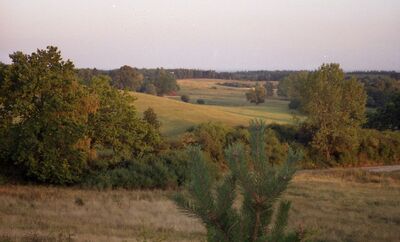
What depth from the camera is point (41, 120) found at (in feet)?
99.7

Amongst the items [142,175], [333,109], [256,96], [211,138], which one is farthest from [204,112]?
[142,175]

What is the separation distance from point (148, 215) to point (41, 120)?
14629 millimetres

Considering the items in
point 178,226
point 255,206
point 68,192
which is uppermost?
point 255,206

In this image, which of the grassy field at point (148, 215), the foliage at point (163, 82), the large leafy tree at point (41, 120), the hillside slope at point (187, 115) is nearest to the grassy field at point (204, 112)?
the hillside slope at point (187, 115)

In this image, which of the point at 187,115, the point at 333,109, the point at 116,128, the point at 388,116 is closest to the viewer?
the point at 116,128

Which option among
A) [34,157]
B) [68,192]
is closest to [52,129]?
[34,157]

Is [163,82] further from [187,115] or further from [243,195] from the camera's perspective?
[243,195]

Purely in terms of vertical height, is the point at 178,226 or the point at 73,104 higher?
the point at 73,104

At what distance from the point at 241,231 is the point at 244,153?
623 millimetres

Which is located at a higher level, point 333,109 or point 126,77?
point 126,77

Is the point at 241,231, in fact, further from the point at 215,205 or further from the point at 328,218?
the point at 328,218

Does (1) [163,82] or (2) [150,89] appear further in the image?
(1) [163,82]

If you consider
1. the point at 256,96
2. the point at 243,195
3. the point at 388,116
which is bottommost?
the point at 256,96

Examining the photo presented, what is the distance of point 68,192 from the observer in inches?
1070
